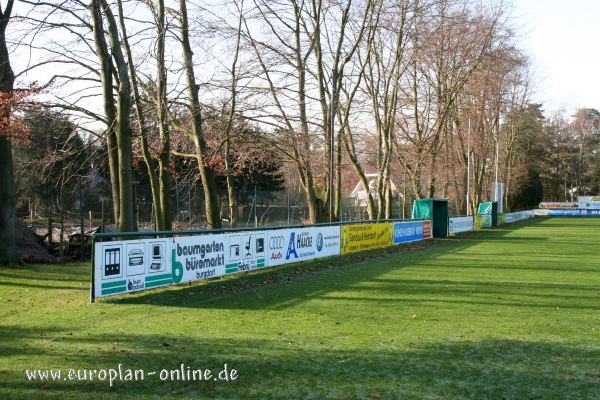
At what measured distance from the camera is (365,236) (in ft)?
84.3

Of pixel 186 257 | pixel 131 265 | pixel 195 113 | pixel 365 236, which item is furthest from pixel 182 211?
pixel 131 265

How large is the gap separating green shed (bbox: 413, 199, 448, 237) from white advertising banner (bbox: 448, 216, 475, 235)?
41.6 inches

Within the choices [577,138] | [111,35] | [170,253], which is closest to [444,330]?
[170,253]

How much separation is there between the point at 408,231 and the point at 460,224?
1107cm

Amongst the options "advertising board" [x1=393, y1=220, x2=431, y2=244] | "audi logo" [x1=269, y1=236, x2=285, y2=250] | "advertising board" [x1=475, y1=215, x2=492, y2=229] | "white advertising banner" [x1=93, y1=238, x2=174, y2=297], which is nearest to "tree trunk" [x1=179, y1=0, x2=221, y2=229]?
"audi logo" [x1=269, y1=236, x2=285, y2=250]

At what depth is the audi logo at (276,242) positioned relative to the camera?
1773 centimetres

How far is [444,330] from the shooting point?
31.0 ft

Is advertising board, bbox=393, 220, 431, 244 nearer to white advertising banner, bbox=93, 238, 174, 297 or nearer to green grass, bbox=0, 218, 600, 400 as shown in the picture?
green grass, bbox=0, 218, 600, 400

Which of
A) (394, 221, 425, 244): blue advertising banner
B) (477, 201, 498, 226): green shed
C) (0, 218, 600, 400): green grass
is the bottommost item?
(0, 218, 600, 400): green grass

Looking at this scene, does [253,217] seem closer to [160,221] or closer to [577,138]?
[160,221]

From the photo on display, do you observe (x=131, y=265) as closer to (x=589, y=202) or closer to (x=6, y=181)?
(x=6, y=181)

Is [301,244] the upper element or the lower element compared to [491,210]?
lower

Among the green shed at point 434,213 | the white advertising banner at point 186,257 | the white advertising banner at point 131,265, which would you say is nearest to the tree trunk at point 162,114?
the white advertising banner at point 186,257

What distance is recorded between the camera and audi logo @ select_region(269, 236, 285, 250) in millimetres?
17728
